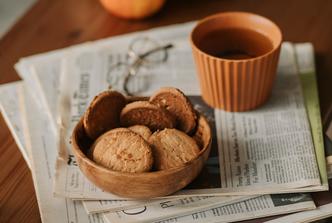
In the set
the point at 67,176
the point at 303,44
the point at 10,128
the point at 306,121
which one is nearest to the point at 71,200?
the point at 67,176

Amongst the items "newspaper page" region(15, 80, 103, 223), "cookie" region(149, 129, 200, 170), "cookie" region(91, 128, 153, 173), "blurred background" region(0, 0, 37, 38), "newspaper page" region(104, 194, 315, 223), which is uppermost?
Result: "cookie" region(91, 128, 153, 173)

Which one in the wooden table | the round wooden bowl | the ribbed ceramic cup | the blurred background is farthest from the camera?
the blurred background

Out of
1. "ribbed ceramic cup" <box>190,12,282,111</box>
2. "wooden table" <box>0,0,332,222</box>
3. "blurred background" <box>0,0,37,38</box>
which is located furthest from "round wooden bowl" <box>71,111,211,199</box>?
"blurred background" <box>0,0,37,38</box>

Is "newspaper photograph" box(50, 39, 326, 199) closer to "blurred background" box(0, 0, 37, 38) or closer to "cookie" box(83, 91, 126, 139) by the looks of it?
"cookie" box(83, 91, 126, 139)

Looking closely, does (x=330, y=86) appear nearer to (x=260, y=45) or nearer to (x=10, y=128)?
(x=260, y=45)

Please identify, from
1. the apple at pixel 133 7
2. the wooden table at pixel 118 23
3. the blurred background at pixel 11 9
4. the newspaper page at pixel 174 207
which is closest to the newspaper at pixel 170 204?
the newspaper page at pixel 174 207

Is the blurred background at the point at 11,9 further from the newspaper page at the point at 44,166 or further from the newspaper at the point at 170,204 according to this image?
the newspaper at the point at 170,204
